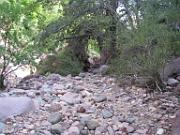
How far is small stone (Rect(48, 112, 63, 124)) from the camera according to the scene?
488 centimetres

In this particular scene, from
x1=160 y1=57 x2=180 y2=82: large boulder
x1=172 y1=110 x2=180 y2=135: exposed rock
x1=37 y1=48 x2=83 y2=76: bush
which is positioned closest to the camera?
x1=172 y1=110 x2=180 y2=135: exposed rock

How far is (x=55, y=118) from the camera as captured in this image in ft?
16.1

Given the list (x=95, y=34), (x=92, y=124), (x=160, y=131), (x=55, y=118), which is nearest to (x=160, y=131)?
(x=160, y=131)

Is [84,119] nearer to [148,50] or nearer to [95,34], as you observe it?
[148,50]

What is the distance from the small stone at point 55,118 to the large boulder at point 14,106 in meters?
0.34

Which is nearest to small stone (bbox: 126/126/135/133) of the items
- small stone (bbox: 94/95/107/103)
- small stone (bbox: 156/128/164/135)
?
small stone (bbox: 156/128/164/135)

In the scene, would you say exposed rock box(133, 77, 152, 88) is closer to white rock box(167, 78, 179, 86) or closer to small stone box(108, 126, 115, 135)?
white rock box(167, 78, 179, 86)

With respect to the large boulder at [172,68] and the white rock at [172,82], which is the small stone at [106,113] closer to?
the white rock at [172,82]

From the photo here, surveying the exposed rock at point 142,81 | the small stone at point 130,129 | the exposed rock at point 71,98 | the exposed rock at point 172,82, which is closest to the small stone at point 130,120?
the small stone at point 130,129

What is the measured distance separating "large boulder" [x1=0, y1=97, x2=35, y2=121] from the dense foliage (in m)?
1.54

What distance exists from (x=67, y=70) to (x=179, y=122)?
437 centimetres

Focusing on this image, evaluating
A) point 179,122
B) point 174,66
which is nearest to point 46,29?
point 174,66

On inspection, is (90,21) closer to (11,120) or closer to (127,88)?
(127,88)

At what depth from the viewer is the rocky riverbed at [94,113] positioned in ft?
15.4
